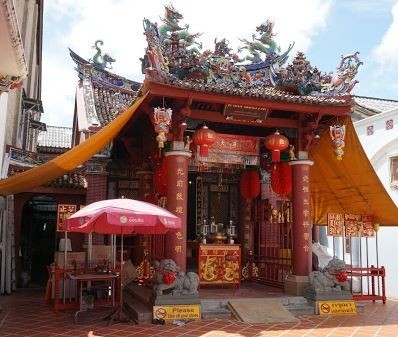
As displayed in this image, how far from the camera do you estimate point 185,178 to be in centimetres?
869

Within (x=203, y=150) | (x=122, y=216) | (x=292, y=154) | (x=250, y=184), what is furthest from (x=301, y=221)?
(x=122, y=216)

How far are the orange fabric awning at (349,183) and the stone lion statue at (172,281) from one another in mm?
4103

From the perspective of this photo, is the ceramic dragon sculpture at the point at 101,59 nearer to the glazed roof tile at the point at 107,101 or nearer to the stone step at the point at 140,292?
the glazed roof tile at the point at 107,101

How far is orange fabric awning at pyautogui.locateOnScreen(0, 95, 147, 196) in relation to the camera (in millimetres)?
8047

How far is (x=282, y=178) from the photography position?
33.8 ft

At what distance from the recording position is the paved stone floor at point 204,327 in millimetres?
6805

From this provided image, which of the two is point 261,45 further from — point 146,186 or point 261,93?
point 146,186

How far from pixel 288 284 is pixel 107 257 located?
408 cm

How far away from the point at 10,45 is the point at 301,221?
637cm

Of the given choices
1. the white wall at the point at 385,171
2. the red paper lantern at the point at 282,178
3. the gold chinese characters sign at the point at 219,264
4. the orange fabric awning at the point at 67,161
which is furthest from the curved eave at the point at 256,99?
the white wall at the point at 385,171

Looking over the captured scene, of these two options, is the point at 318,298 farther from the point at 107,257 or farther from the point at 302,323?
the point at 107,257

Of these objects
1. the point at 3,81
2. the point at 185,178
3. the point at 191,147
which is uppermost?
the point at 3,81

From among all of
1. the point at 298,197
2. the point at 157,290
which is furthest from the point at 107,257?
the point at 298,197

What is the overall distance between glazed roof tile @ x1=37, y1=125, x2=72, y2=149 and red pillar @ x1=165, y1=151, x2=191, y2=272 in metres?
19.1
